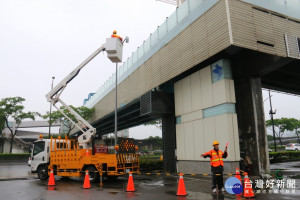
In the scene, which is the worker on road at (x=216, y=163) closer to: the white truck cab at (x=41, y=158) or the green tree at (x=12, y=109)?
the white truck cab at (x=41, y=158)

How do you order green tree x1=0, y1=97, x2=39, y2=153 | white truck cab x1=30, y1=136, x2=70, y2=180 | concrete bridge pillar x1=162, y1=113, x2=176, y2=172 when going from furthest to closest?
green tree x1=0, y1=97, x2=39, y2=153 → concrete bridge pillar x1=162, y1=113, x2=176, y2=172 → white truck cab x1=30, y1=136, x2=70, y2=180

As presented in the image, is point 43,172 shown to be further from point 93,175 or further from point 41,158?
point 93,175

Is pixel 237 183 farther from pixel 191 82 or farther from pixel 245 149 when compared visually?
pixel 191 82

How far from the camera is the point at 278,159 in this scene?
91.7 feet

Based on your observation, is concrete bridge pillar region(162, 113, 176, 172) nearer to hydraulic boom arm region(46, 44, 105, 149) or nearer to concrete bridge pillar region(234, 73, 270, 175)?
concrete bridge pillar region(234, 73, 270, 175)

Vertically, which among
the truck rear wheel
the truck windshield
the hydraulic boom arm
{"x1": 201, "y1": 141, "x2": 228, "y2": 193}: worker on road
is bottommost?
the truck rear wheel

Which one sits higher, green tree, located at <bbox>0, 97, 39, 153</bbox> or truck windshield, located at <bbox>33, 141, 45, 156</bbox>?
green tree, located at <bbox>0, 97, 39, 153</bbox>

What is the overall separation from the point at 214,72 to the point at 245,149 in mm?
4910

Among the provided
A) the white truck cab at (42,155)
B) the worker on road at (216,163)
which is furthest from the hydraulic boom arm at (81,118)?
the worker on road at (216,163)

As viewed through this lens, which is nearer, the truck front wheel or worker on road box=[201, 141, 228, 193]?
worker on road box=[201, 141, 228, 193]

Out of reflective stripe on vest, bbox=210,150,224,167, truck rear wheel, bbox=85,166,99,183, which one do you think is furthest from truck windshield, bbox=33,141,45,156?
reflective stripe on vest, bbox=210,150,224,167

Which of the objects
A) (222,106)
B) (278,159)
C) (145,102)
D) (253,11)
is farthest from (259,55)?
(278,159)

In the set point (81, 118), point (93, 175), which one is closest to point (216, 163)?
point (93, 175)

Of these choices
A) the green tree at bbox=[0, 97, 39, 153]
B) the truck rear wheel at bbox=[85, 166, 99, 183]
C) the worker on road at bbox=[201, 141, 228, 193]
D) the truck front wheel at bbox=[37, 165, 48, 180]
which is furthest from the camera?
the green tree at bbox=[0, 97, 39, 153]
